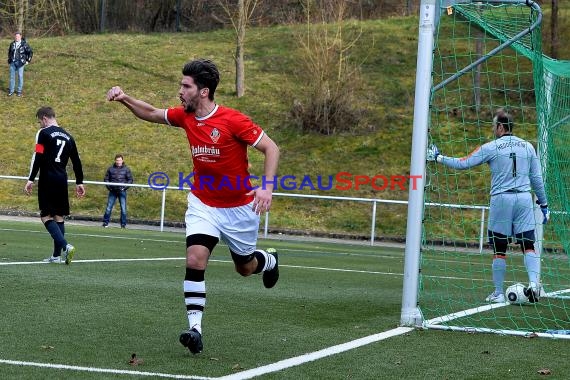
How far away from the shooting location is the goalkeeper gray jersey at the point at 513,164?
10.5 metres

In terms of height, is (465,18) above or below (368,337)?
above

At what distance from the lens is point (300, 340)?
7.31 metres

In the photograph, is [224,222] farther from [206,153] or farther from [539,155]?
[539,155]

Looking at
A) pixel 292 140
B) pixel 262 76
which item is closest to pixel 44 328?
pixel 292 140

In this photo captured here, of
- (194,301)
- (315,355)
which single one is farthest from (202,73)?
(315,355)

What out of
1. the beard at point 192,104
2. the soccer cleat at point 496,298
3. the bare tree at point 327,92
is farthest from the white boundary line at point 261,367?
the bare tree at point 327,92

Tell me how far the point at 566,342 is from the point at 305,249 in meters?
12.6

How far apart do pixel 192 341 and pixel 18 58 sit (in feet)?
108

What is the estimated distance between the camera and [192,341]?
6391 millimetres

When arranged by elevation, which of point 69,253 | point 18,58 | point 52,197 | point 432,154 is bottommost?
point 69,253

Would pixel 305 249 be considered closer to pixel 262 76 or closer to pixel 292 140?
pixel 292 140

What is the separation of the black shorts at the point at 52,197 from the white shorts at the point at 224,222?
626 cm

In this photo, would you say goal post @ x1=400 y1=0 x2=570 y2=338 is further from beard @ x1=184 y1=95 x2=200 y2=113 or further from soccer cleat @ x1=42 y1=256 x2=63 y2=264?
soccer cleat @ x1=42 y1=256 x2=63 y2=264

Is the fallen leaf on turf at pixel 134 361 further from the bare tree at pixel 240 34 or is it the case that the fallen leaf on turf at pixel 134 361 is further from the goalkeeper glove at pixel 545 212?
the bare tree at pixel 240 34
